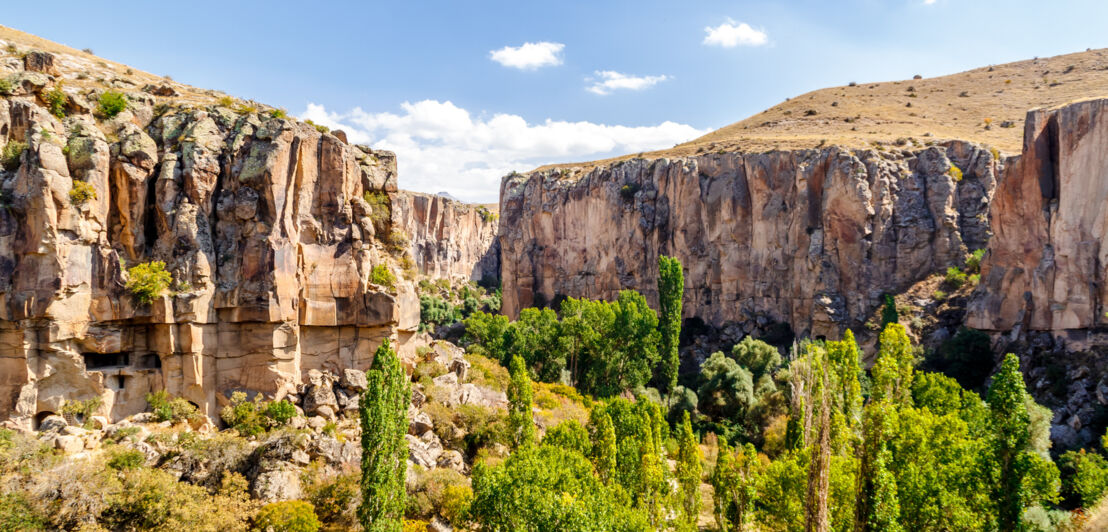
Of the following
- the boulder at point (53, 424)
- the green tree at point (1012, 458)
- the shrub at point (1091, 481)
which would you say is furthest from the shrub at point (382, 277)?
the shrub at point (1091, 481)

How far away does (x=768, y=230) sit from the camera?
54188mm

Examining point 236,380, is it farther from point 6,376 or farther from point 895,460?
point 895,460

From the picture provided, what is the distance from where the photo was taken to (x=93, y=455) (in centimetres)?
1702

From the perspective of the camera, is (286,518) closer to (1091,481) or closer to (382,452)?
(382,452)

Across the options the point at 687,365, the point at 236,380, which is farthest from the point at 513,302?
the point at 236,380

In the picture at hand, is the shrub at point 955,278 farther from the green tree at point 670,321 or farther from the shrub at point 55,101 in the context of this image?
the shrub at point 55,101

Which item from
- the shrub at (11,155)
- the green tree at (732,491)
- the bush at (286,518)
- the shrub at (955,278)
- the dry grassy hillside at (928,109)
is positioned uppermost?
the dry grassy hillside at (928,109)

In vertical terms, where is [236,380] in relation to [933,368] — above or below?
above

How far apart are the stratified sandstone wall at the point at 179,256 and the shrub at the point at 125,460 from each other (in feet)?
14.8

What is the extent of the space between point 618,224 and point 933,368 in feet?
113

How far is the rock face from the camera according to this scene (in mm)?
47500

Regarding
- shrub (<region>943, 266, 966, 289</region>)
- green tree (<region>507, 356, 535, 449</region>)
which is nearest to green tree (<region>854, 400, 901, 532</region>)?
green tree (<region>507, 356, 535, 449</region>)

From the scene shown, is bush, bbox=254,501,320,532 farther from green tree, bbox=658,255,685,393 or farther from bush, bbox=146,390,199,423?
green tree, bbox=658,255,685,393

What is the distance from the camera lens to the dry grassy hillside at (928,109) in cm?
6009
